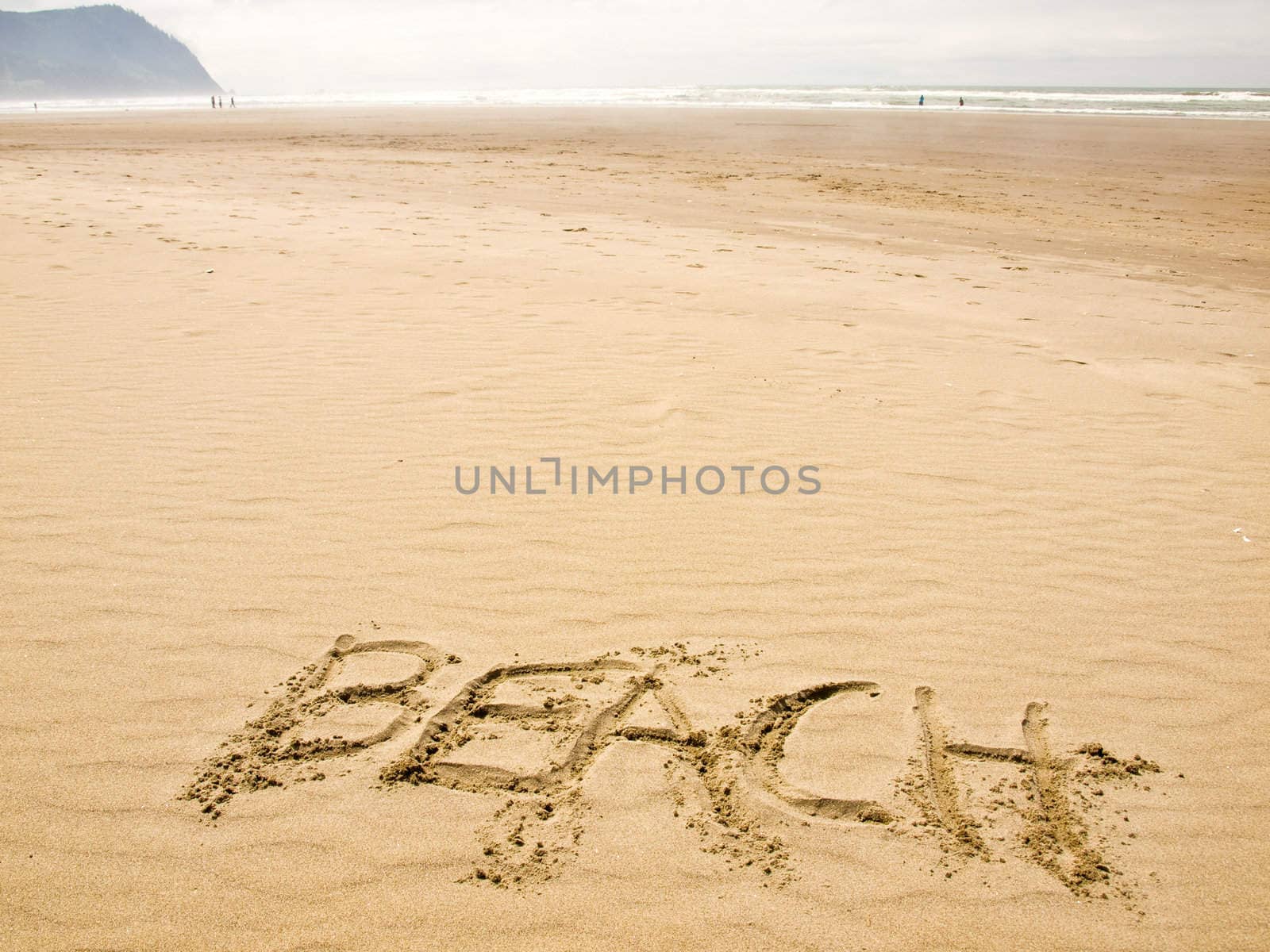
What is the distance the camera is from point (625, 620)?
2752 millimetres

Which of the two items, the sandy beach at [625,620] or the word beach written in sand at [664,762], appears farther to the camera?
the word beach written in sand at [664,762]

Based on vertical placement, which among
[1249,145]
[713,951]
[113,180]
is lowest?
[713,951]

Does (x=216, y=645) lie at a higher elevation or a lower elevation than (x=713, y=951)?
higher

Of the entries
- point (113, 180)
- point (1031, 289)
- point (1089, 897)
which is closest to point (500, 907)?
point (1089, 897)

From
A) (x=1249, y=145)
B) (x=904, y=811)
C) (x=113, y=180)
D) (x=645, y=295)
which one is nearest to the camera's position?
(x=904, y=811)

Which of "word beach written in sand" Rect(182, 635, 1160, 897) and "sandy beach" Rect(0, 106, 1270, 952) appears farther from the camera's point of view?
"word beach written in sand" Rect(182, 635, 1160, 897)

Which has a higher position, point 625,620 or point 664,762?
point 625,620

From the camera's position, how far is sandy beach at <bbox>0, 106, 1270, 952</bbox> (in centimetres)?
183

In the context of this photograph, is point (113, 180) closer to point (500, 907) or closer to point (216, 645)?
point (216, 645)

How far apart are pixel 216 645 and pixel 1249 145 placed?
27811 millimetres

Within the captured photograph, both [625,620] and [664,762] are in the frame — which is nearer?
[664,762]

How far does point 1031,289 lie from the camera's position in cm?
739

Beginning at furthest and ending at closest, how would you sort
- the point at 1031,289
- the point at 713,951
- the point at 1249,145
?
the point at 1249,145
the point at 1031,289
the point at 713,951

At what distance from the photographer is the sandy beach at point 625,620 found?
183 centimetres
